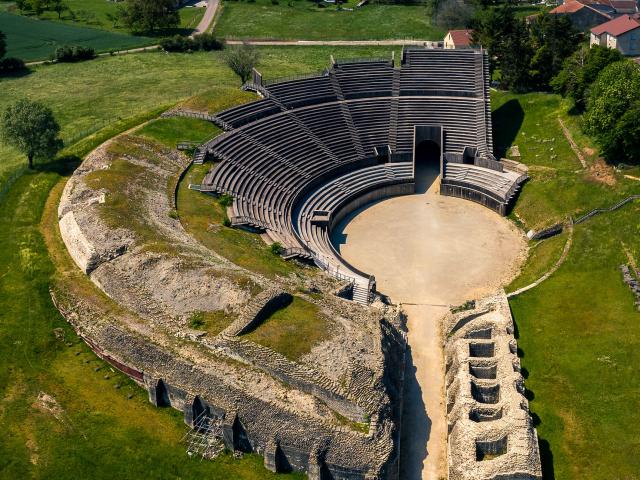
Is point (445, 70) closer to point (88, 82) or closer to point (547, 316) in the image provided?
point (547, 316)

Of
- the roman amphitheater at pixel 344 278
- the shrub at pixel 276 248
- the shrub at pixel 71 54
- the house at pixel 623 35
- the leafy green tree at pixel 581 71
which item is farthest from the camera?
the shrub at pixel 71 54

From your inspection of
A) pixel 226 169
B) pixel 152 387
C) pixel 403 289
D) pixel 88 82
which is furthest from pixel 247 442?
pixel 88 82

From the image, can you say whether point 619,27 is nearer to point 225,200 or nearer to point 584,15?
point 584,15

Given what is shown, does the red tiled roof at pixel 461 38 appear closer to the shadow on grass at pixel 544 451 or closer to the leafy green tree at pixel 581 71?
the leafy green tree at pixel 581 71

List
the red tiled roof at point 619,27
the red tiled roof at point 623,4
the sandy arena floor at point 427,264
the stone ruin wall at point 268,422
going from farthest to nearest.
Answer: the red tiled roof at point 623,4, the red tiled roof at point 619,27, the sandy arena floor at point 427,264, the stone ruin wall at point 268,422

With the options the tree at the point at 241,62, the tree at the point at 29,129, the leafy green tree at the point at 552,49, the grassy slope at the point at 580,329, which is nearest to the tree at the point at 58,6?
the tree at the point at 241,62

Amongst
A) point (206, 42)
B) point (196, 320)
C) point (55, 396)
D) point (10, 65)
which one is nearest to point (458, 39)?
point (206, 42)

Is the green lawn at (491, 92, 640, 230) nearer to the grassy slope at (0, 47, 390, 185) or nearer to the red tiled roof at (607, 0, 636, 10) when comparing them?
the grassy slope at (0, 47, 390, 185)
